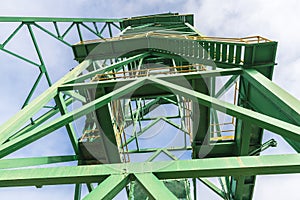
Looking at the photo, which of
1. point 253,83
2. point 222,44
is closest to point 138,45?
point 222,44

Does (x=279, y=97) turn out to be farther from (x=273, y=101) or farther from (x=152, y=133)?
(x=152, y=133)

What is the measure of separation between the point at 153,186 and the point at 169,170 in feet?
1.19

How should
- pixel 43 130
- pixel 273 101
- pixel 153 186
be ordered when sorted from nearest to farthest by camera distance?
1. pixel 153 186
2. pixel 43 130
3. pixel 273 101

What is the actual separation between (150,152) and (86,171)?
8.17 meters

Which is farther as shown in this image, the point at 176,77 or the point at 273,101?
the point at 176,77

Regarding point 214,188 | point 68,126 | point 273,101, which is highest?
point 273,101

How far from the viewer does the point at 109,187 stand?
3.43 metres

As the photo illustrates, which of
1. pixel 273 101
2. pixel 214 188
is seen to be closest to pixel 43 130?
pixel 273 101

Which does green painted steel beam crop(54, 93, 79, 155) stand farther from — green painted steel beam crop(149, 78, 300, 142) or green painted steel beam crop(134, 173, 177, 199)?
green painted steel beam crop(134, 173, 177, 199)

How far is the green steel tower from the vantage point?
12.0 ft

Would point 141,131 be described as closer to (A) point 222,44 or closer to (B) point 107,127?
(B) point 107,127

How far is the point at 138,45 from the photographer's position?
995 centimetres

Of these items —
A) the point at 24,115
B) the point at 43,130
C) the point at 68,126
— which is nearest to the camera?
the point at 43,130

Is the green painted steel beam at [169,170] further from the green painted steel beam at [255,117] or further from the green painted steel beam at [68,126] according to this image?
the green painted steel beam at [68,126]
